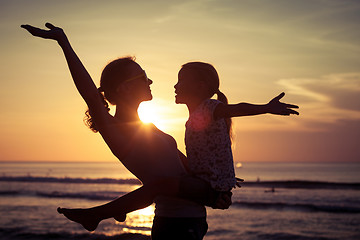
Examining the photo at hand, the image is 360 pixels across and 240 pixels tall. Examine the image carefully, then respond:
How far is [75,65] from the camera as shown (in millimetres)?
2146

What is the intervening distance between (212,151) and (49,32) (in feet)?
3.70

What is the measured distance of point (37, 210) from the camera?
65.2ft

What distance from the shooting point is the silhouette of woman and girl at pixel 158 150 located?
7.05 ft

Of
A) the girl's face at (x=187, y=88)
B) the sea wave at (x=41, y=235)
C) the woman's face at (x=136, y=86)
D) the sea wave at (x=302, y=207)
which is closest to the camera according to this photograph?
the woman's face at (x=136, y=86)

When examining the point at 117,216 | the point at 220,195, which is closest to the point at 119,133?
the point at 117,216

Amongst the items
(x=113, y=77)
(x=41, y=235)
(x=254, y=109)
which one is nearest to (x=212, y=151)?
(x=254, y=109)

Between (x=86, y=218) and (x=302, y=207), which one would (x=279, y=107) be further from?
(x=302, y=207)

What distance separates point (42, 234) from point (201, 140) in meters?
12.7

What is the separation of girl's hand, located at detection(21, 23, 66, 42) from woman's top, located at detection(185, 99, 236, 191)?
903mm

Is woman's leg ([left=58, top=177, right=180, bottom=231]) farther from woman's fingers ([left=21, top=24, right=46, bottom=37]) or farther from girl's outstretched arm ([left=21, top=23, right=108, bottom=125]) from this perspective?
woman's fingers ([left=21, top=24, right=46, bottom=37])

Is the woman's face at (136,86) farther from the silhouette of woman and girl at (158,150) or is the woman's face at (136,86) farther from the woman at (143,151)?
the woman at (143,151)

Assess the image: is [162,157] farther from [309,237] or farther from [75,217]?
[309,237]

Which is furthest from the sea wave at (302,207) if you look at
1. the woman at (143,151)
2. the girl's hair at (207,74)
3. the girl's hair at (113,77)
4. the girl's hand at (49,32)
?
the girl's hand at (49,32)

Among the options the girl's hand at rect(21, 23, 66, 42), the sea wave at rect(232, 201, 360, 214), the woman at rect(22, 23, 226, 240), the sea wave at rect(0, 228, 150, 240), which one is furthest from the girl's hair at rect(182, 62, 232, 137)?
the sea wave at rect(232, 201, 360, 214)
